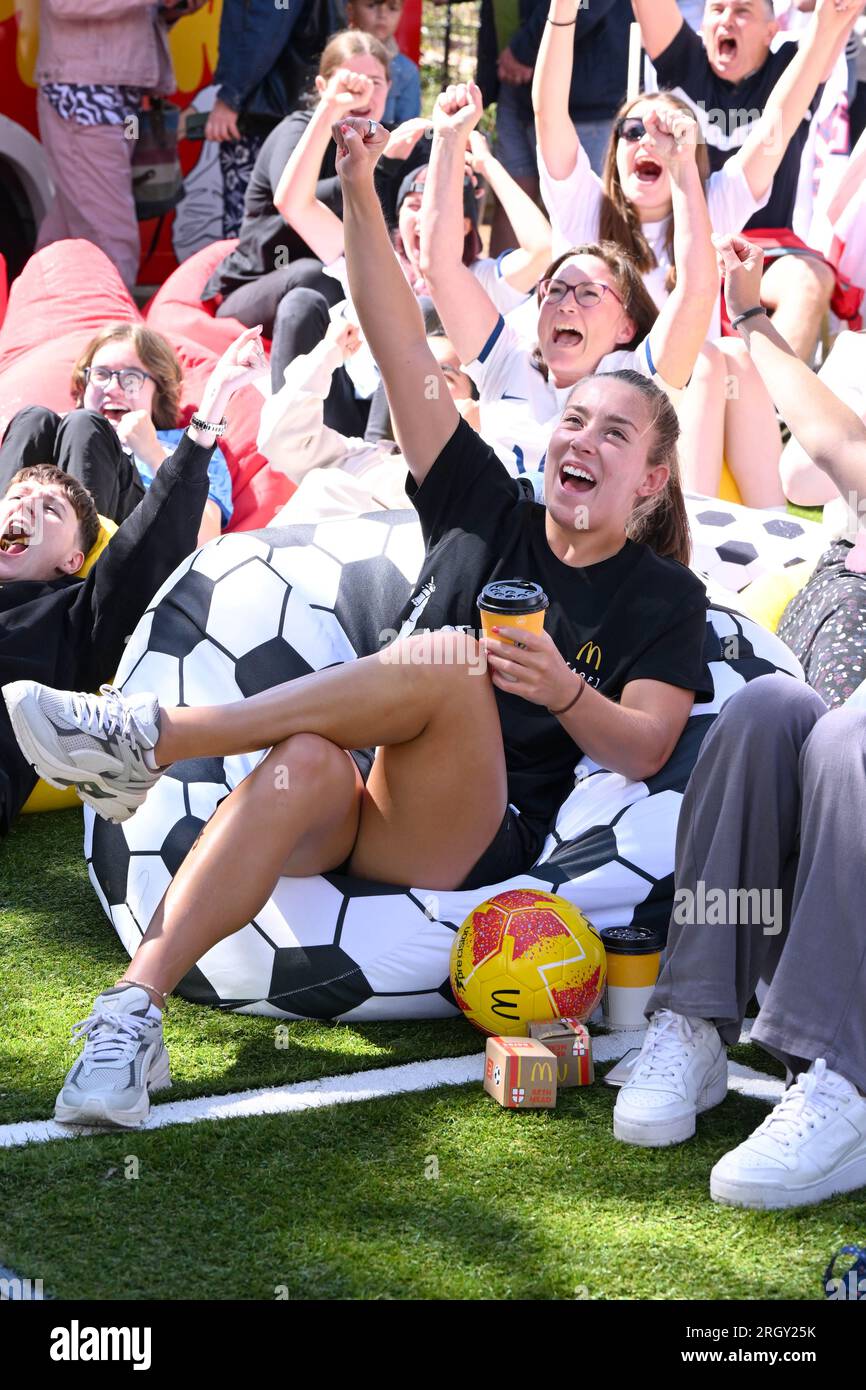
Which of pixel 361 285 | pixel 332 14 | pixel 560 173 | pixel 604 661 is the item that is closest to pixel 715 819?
pixel 604 661

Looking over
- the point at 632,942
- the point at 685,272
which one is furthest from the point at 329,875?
the point at 685,272

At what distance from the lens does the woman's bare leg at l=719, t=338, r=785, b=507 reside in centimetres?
465

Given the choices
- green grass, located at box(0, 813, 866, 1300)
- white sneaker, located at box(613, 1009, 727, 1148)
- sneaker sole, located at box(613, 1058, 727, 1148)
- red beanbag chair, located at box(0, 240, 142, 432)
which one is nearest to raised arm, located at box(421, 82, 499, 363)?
red beanbag chair, located at box(0, 240, 142, 432)

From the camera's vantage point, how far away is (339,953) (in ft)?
9.30

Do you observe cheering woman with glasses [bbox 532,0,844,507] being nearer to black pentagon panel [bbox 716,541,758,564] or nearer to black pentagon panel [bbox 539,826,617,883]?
black pentagon panel [bbox 716,541,758,564]

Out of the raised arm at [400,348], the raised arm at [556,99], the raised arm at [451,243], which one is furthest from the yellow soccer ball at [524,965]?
the raised arm at [556,99]

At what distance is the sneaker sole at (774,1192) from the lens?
2.26m

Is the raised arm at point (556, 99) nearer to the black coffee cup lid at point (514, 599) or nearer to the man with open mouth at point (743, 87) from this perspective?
the man with open mouth at point (743, 87)

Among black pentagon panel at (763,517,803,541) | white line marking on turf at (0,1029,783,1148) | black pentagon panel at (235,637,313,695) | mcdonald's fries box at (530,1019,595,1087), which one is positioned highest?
black pentagon panel at (763,517,803,541)

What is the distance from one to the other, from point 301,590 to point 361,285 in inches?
27.6

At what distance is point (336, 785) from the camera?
273cm

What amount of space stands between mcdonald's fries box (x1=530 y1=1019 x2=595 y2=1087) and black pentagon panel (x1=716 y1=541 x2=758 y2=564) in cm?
184

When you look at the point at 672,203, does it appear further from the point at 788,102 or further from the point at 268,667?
the point at 268,667

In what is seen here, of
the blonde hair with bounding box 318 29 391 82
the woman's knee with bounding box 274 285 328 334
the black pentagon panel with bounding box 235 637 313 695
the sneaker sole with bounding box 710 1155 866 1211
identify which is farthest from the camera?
the blonde hair with bounding box 318 29 391 82
